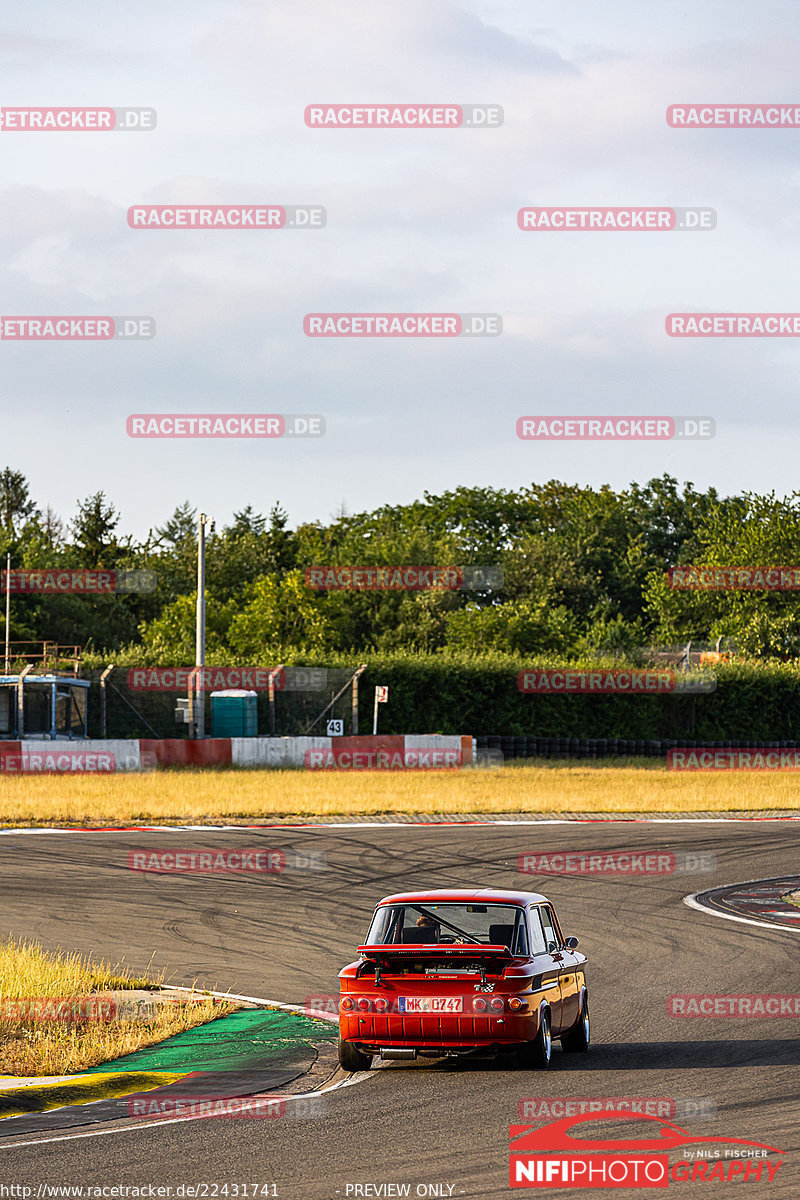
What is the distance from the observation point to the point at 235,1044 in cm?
1069

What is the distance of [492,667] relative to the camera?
5012 cm

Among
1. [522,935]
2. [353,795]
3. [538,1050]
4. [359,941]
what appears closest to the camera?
[538,1050]

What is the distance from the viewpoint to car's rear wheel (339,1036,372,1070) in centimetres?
973

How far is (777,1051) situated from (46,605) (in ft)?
217

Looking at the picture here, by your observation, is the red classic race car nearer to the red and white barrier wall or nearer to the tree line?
the red and white barrier wall

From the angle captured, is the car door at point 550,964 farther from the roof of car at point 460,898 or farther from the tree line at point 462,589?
the tree line at point 462,589

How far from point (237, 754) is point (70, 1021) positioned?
91.2 feet

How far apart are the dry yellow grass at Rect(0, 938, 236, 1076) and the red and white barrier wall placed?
22844 millimetres

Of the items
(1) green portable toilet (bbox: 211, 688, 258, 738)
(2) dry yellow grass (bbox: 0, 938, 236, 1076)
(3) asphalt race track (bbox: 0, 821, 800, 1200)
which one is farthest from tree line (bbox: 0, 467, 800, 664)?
(2) dry yellow grass (bbox: 0, 938, 236, 1076)

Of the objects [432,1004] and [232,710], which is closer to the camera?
[432,1004]

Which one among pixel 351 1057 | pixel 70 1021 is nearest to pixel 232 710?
pixel 70 1021

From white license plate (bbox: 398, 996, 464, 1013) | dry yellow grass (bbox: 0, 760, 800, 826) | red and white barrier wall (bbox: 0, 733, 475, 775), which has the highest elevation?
white license plate (bbox: 398, 996, 464, 1013)

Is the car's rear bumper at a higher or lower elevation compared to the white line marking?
higher

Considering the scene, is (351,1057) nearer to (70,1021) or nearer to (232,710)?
(70,1021)
